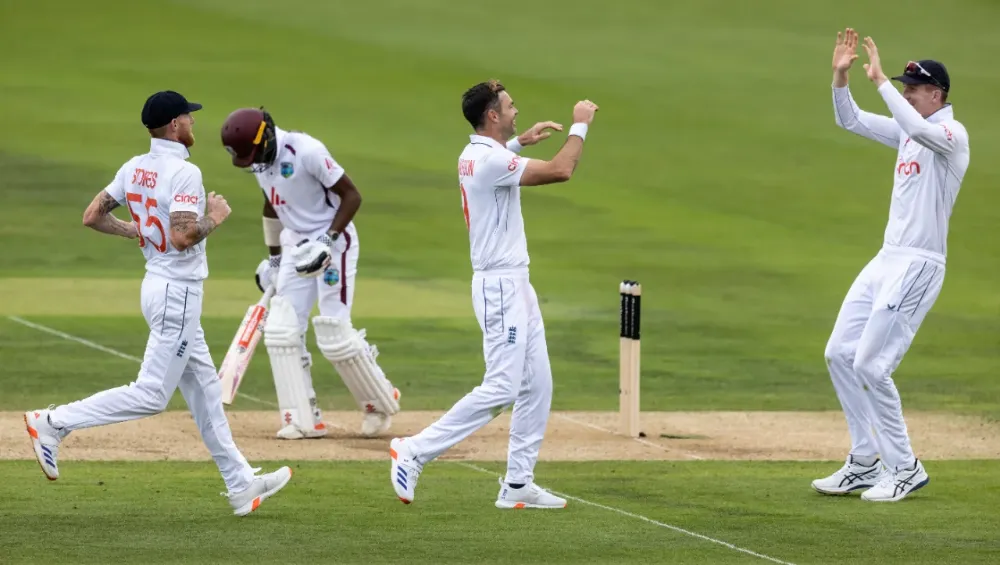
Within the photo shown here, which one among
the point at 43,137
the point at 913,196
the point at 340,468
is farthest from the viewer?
the point at 43,137

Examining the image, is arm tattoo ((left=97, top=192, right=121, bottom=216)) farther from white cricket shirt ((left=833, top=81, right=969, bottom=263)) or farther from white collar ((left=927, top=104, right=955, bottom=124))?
white collar ((left=927, top=104, right=955, bottom=124))

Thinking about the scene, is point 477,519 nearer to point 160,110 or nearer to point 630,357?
point 160,110

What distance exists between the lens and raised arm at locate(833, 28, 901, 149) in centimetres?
1002

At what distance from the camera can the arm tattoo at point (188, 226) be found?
891cm

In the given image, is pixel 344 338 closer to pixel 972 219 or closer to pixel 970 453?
pixel 970 453

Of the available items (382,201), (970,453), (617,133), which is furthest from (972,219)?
(970,453)

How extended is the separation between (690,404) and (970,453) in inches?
114

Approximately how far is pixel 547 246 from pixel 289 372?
10.9m

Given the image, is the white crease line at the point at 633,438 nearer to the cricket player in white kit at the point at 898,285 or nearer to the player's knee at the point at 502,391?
the cricket player in white kit at the point at 898,285

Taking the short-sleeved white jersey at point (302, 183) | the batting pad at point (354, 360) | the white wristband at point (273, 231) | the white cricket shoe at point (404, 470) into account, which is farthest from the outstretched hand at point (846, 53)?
the white wristband at point (273, 231)

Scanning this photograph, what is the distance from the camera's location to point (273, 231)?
12.7 metres

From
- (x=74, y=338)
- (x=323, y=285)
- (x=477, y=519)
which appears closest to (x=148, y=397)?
(x=477, y=519)

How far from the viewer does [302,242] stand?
479 inches

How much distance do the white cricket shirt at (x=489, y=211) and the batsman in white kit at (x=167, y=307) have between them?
1373mm
